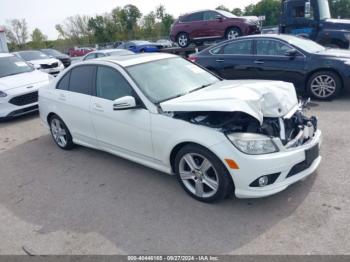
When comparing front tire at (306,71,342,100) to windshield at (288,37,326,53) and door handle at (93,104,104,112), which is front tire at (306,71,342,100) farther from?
door handle at (93,104,104,112)

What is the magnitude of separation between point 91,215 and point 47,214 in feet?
1.80

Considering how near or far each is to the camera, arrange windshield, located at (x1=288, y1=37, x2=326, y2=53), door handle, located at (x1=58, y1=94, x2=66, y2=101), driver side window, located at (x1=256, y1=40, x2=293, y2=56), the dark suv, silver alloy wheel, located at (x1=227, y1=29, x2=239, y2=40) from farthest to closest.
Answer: silver alloy wheel, located at (x1=227, y1=29, x2=239, y2=40), the dark suv, driver side window, located at (x1=256, y1=40, x2=293, y2=56), windshield, located at (x1=288, y1=37, x2=326, y2=53), door handle, located at (x1=58, y1=94, x2=66, y2=101)

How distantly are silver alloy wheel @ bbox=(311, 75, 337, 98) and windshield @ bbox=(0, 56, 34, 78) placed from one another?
788cm

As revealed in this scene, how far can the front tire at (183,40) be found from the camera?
12.7 m

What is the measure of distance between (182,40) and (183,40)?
0.16 ft

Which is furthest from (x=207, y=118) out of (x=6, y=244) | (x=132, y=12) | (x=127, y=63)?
(x=132, y=12)

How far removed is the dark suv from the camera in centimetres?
1152

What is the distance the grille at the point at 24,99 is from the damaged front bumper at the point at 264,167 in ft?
21.1

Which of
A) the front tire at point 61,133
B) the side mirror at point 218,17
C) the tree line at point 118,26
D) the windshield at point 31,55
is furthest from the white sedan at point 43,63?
the tree line at point 118,26

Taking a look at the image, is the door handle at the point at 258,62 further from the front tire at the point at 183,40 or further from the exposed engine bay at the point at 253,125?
the front tire at the point at 183,40

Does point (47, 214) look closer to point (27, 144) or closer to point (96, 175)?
point (96, 175)

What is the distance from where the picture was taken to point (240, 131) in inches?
124

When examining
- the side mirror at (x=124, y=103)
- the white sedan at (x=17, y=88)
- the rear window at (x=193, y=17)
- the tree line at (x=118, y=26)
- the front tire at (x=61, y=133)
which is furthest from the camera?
the tree line at (x=118, y=26)

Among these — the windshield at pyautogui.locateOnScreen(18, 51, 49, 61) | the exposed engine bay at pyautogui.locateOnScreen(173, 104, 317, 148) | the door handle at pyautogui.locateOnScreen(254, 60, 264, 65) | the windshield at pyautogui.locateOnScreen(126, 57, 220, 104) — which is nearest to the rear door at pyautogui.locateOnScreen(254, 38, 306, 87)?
the door handle at pyautogui.locateOnScreen(254, 60, 264, 65)
